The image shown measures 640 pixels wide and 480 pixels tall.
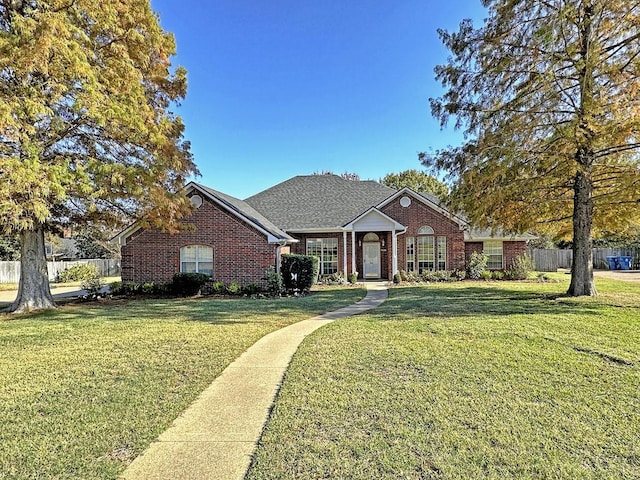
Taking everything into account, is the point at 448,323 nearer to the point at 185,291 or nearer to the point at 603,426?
the point at 603,426

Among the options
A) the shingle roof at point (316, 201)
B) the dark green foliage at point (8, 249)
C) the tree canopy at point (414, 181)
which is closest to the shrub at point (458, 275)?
the shingle roof at point (316, 201)

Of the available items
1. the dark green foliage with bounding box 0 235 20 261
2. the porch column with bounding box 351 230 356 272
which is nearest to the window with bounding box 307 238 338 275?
the porch column with bounding box 351 230 356 272

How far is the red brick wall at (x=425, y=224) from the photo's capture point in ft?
72.7

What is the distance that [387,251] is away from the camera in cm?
2334

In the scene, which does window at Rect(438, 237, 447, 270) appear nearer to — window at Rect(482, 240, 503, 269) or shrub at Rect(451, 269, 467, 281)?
shrub at Rect(451, 269, 467, 281)

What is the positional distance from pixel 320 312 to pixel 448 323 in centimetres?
383

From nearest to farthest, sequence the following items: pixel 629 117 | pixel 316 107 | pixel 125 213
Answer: pixel 629 117, pixel 125 213, pixel 316 107

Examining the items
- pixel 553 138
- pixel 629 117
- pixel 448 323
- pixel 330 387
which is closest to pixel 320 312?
pixel 448 323

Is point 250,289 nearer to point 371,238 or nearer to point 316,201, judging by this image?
point 371,238

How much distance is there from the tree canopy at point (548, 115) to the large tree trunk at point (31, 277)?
13.6 metres

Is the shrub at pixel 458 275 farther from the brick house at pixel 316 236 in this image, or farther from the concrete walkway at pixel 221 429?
the concrete walkway at pixel 221 429

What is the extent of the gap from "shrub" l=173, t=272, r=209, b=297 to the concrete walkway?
10.2 metres

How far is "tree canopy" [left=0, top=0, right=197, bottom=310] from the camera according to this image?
32.0ft

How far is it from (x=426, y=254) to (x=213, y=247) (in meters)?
11.8
